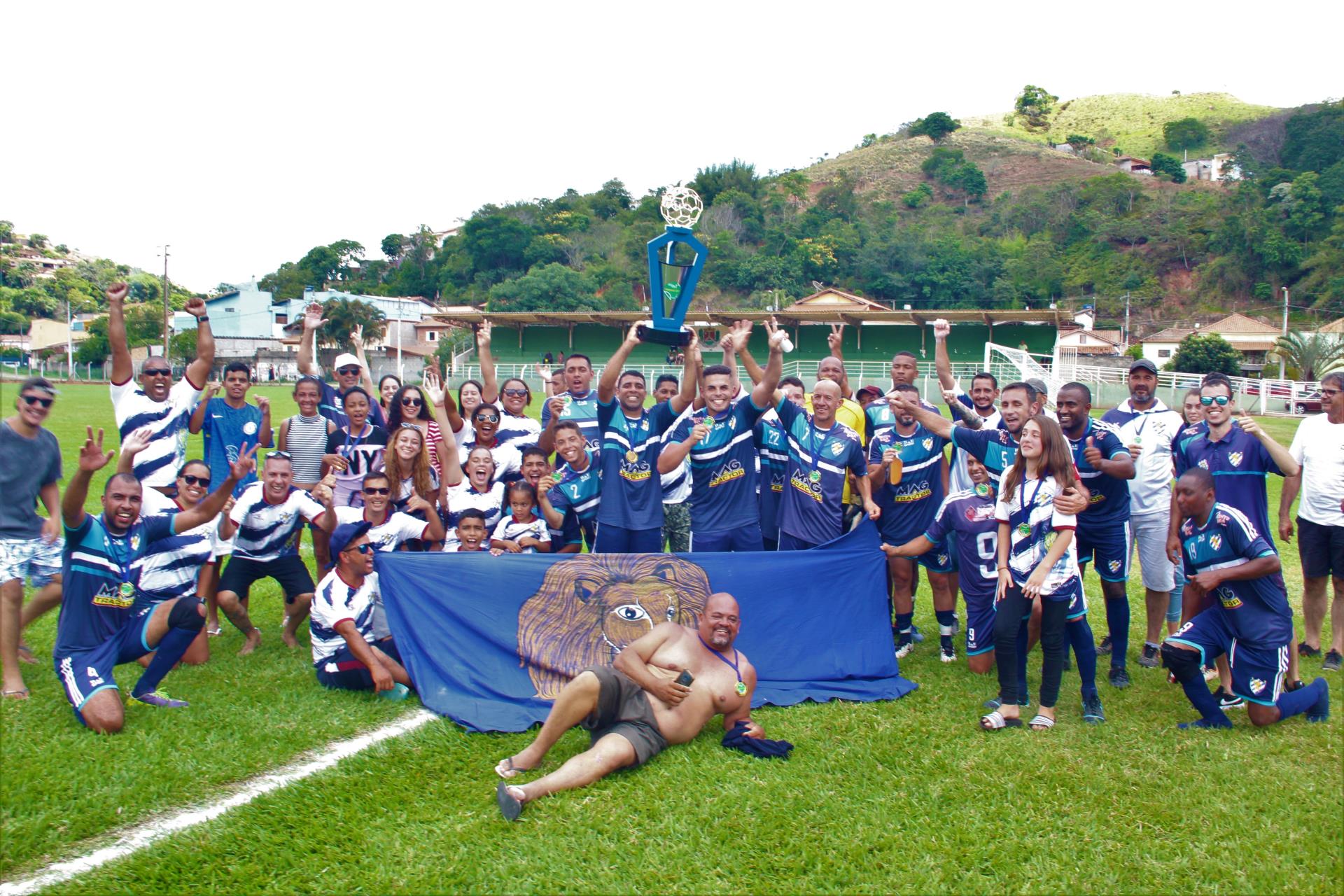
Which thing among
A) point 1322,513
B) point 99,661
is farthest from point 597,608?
point 1322,513

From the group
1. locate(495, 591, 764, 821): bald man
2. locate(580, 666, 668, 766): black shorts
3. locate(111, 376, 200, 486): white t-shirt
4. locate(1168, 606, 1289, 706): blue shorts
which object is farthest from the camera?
locate(111, 376, 200, 486): white t-shirt

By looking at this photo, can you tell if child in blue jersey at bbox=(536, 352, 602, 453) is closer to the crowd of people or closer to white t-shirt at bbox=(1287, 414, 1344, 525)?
the crowd of people

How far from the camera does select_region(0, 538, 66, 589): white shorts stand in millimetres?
5719

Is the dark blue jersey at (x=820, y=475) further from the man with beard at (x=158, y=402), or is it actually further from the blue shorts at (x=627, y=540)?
the man with beard at (x=158, y=402)

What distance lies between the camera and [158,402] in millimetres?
6961

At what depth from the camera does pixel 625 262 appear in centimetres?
7700

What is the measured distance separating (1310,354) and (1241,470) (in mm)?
44905

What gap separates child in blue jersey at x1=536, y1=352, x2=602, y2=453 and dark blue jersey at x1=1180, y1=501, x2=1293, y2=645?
409cm

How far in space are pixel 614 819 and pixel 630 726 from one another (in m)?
0.61

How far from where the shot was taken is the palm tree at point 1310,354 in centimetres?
4266

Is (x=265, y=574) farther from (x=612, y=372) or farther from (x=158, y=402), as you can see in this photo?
(x=612, y=372)

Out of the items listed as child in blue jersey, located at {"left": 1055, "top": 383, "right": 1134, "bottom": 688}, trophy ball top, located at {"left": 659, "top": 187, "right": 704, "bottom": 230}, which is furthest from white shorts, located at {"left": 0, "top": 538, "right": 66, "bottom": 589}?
child in blue jersey, located at {"left": 1055, "top": 383, "right": 1134, "bottom": 688}

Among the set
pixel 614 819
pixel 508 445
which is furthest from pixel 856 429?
pixel 614 819

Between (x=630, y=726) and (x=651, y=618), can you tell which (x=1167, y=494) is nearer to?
(x=651, y=618)
